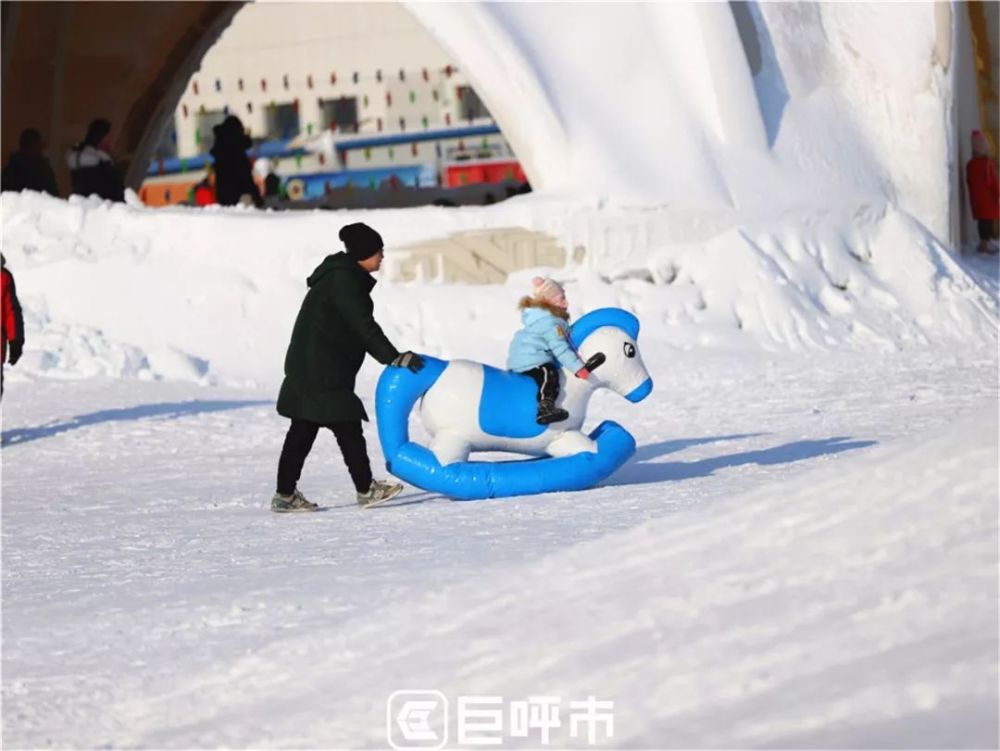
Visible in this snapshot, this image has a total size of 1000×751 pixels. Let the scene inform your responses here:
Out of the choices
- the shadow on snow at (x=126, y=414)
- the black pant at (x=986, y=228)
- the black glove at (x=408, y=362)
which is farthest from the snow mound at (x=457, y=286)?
the black glove at (x=408, y=362)

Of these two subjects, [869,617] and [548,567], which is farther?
[548,567]

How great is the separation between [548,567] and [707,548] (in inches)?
18.0

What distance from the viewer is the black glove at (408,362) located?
7891 millimetres

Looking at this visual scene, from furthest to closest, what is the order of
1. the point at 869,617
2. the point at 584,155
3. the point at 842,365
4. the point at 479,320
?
the point at 584,155 → the point at 479,320 → the point at 842,365 → the point at 869,617

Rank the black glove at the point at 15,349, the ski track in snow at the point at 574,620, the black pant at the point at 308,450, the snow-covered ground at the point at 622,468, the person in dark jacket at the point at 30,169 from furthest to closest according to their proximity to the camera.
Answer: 1. the person in dark jacket at the point at 30,169
2. the black glove at the point at 15,349
3. the black pant at the point at 308,450
4. the snow-covered ground at the point at 622,468
5. the ski track in snow at the point at 574,620

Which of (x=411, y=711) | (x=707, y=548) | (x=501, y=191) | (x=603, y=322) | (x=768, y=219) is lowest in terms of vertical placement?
(x=411, y=711)

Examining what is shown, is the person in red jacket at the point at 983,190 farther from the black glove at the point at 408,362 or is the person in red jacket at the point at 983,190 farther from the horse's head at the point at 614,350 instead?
the black glove at the point at 408,362

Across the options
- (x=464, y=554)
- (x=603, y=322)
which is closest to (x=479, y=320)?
(x=603, y=322)

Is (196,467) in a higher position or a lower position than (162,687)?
higher

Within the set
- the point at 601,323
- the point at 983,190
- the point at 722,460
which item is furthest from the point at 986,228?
the point at 601,323

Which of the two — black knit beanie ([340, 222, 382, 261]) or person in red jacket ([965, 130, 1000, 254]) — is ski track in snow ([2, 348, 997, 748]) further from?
person in red jacket ([965, 130, 1000, 254])

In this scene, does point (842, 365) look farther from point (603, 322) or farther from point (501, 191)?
point (501, 191)

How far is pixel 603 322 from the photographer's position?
850cm

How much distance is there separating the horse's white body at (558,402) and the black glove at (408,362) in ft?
0.57
